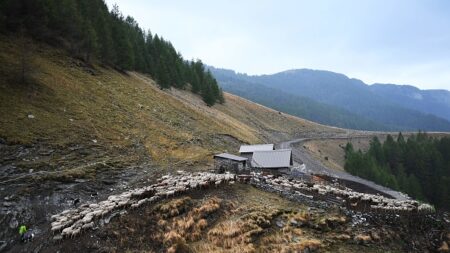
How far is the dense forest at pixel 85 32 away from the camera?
2176 inches

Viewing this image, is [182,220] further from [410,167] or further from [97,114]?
[410,167]

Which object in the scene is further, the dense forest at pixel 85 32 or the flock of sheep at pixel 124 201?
the dense forest at pixel 85 32

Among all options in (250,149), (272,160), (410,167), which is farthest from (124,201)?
(410,167)

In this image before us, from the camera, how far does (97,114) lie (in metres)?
47.1

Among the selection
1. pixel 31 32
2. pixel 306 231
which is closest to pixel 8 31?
pixel 31 32

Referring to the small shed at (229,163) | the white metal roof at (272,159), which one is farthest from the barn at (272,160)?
the small shed at (229,163)

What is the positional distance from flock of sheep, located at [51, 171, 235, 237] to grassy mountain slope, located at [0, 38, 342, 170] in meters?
11.0

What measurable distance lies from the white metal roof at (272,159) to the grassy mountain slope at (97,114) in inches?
272

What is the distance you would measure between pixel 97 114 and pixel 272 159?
25473 millimetres

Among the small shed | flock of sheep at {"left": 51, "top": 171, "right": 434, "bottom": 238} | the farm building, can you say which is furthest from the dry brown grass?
the farm building

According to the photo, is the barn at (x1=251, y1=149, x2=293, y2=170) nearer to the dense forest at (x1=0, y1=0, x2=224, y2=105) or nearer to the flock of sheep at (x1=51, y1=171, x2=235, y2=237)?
the flock of sheep at (x1=51, y1=171, x2=235, y2=237)

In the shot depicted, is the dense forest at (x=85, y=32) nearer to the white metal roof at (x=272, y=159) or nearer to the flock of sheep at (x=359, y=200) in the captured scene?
the white metal roof at (x=272, y=159)

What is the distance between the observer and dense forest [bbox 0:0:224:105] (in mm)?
55281

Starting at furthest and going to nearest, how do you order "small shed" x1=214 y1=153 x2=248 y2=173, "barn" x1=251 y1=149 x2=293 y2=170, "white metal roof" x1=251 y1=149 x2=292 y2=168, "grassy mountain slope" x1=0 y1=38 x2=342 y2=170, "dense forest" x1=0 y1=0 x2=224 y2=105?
1. "dense forest" x1=0 y1=0 x2=224 y2=105
2. "white metal roof" x1=251 y1=149 x2=292 y2=168
3. "barn" x1=251 y1=149 x2=293 y2=170
4. "small shed" x1=214 y1=153 x2=248 y2=173
5. "grassy mountain slope" x1=0 y1=38 x2=342 y2=170
